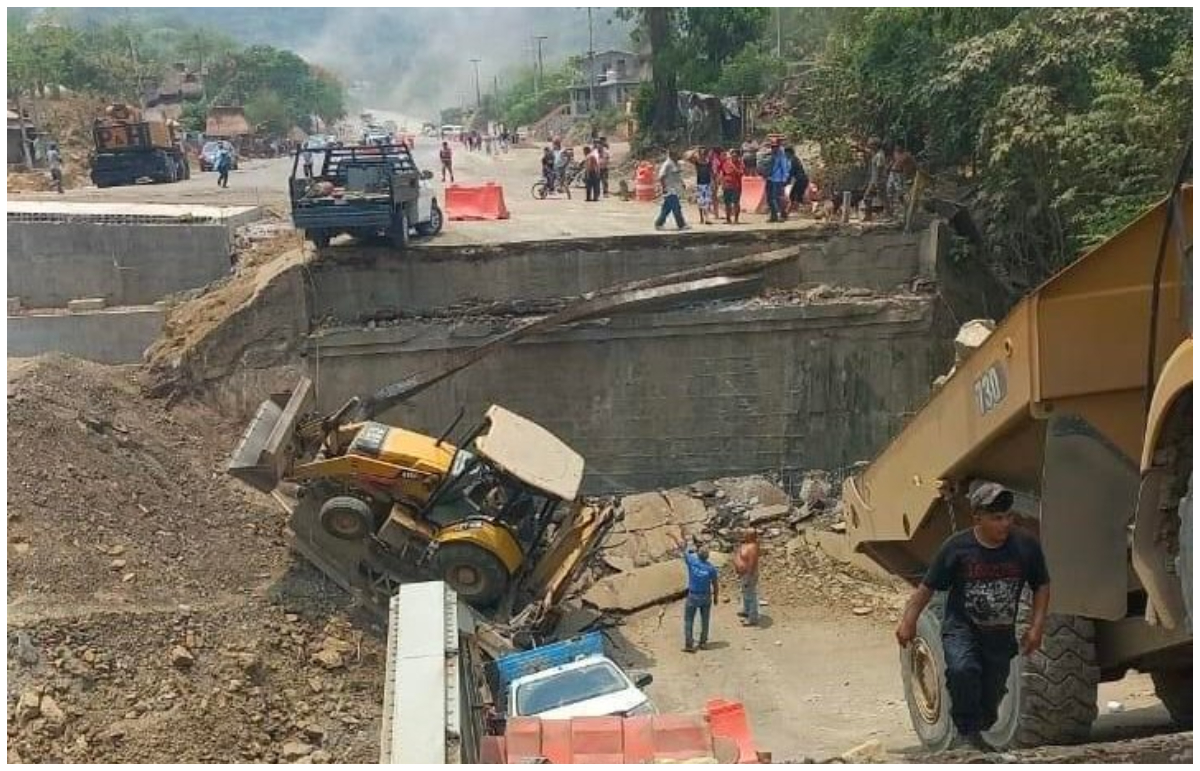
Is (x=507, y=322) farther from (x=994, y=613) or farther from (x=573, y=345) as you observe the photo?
(x=994, y=613)

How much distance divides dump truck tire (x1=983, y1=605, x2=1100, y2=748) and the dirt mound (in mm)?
5083

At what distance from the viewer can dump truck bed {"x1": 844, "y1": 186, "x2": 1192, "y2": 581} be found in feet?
13.5

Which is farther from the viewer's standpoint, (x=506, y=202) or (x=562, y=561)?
(x=506, y=202)


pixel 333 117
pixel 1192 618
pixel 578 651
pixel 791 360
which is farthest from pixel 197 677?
pixel 333 117

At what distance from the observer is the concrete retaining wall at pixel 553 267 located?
16.1 metres

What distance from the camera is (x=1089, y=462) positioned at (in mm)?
4426

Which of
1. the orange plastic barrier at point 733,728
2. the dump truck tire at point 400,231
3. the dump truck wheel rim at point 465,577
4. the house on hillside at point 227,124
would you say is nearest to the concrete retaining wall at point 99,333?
the dump truck tire at point 400,231

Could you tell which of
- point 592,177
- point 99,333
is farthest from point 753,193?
point 99,333

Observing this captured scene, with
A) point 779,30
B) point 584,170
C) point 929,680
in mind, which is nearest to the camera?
point 929,680

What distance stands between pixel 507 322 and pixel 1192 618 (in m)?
12.3

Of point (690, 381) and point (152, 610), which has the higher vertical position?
point (690, 381)

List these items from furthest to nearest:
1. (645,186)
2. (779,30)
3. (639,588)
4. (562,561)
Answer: (779,30) → (645,186) → (639,588) → (562,561)

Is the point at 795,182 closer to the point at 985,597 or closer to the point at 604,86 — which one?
the point at 985,597

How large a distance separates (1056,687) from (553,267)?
12113mm
